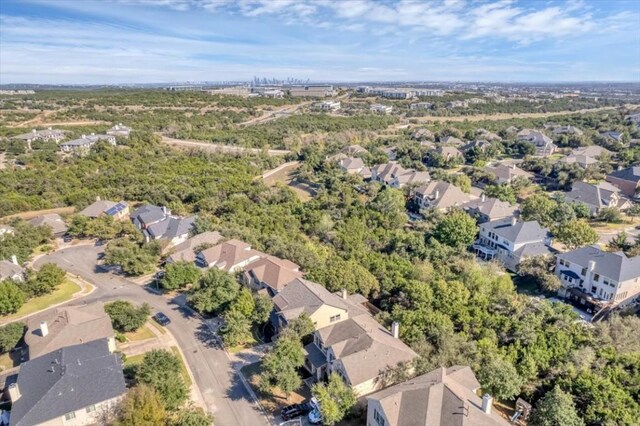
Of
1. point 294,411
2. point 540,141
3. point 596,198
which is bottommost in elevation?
point 294,411

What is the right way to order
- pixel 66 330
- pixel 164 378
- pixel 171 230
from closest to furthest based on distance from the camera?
pixel 164 378 < pixel 66 330 < pixel 171 230

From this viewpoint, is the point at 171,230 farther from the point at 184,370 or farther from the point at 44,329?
the point at 184,370

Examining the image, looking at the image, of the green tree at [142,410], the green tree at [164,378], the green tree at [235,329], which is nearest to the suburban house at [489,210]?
the green tree at [235,329]

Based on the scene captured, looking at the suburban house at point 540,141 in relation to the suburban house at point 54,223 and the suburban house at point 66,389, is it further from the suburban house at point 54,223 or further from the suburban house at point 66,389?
the suburban house at point 66,389

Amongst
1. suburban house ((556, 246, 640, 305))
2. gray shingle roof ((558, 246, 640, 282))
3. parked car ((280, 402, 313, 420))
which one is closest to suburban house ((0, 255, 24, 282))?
parked car ((280, 402, 313, 420))

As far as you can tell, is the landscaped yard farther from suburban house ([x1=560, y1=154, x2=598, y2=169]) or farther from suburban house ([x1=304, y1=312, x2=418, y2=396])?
suburban house ([x1=560, y1=154, x2=598, y2=169])

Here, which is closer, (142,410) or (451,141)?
(142,410)

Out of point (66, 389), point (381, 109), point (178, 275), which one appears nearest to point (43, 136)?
point (178, 275)
